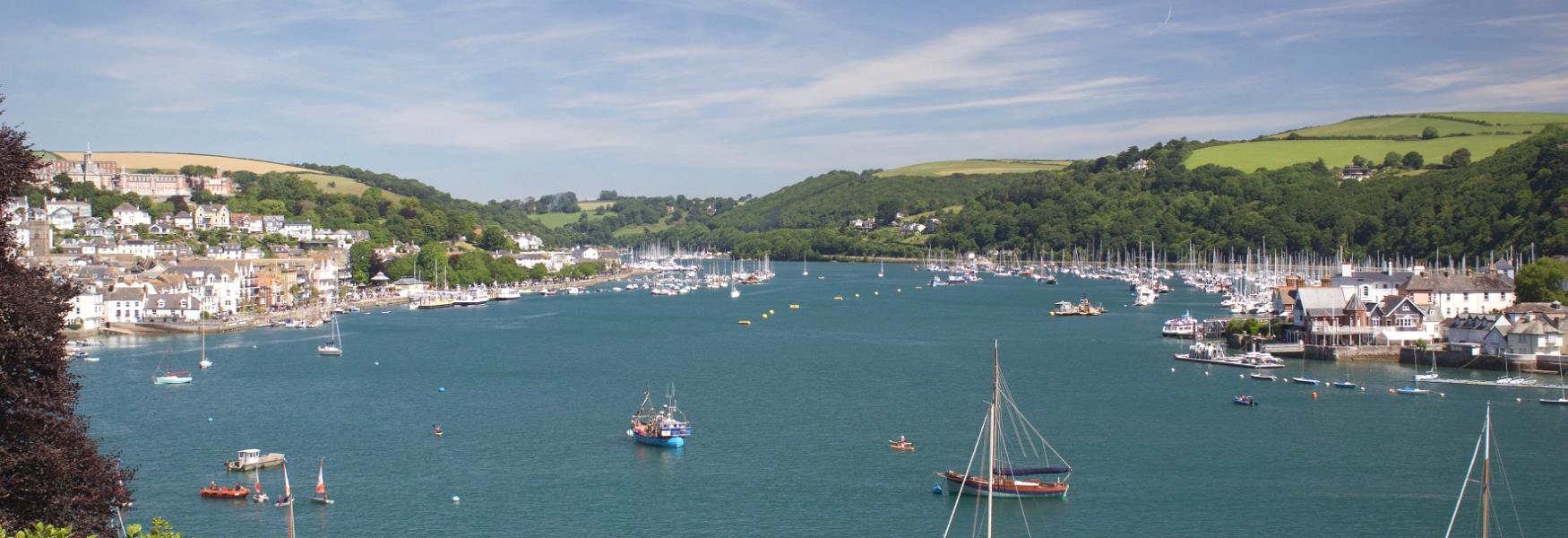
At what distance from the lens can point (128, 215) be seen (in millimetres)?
85125

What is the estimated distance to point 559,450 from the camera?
83.2 feet

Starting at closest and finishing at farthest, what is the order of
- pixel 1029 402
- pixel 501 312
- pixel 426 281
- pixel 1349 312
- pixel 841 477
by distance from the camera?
pixel 841 477
pixel 1029 402
pixel 1349 312
pixel 501 312
pixel 426 281

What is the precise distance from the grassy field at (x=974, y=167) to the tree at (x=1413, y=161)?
213 ft

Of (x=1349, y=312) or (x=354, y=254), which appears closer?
(x=1349, y=312)

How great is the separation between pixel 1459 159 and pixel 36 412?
105723mm

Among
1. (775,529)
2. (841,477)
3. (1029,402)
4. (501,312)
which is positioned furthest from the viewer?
(501,312)

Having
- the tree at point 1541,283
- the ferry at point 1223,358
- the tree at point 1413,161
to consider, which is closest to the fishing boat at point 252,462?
the ferry at point 1223,358

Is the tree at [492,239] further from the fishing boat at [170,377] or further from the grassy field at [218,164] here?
the fishing boat at [170,377]

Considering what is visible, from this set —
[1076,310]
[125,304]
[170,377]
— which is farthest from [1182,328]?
[125,304]

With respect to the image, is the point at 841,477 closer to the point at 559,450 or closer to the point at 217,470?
the point at 559,450

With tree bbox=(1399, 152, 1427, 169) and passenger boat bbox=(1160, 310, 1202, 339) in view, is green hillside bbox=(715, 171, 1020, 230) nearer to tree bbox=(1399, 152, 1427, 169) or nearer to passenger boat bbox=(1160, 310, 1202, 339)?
tree bbox=(1399, 152, 1427, 169)

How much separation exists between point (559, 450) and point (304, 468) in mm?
4570

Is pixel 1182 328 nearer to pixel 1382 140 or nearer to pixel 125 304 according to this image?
pixel 125 304

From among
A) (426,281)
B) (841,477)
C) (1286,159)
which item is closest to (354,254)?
(426,281)
